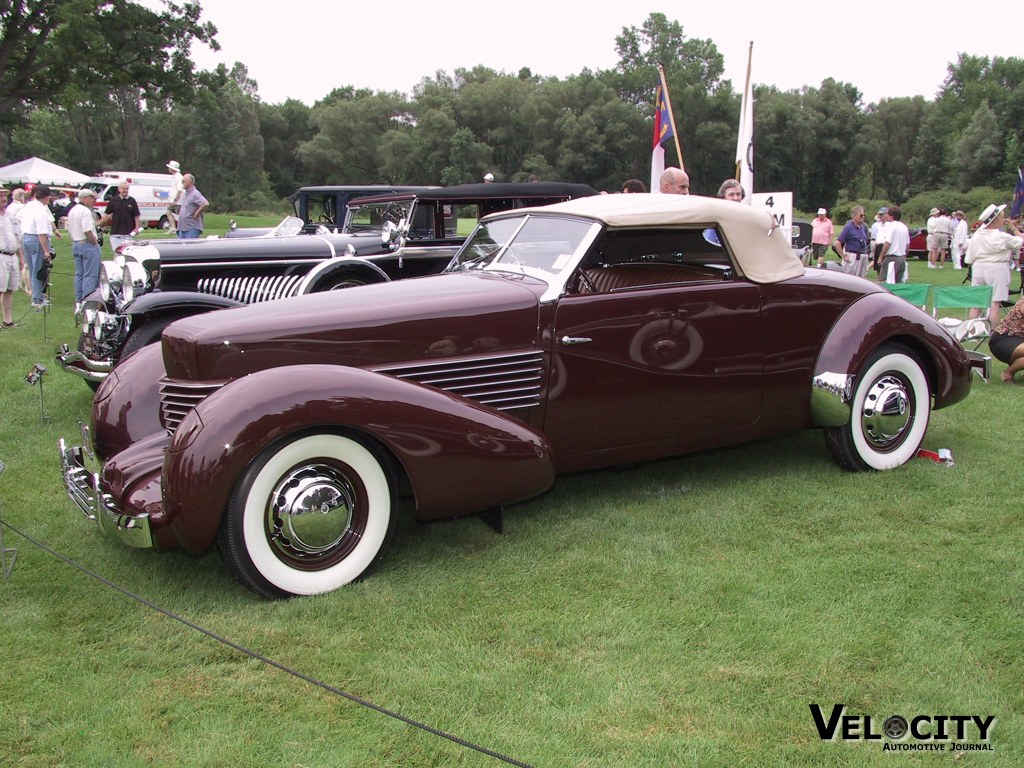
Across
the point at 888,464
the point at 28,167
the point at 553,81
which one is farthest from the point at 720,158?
the point at 888,464

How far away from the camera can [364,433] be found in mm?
3463

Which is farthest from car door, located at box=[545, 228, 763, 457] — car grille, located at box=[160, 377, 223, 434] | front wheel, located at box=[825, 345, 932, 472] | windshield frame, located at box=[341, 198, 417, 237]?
windshield frame, located at box=[341, 198, 417, 237]

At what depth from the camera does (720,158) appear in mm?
64562

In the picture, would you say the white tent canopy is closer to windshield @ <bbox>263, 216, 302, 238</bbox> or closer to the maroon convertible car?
windshield @ <bbox>263, 216, 302, 238</bbox>

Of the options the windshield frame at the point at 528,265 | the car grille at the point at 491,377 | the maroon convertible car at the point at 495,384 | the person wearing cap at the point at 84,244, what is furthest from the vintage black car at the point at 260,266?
the person wearing cap at the point at 84,244

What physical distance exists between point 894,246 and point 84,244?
42.6ft

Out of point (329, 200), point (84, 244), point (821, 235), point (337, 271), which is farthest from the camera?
point (821, 235)

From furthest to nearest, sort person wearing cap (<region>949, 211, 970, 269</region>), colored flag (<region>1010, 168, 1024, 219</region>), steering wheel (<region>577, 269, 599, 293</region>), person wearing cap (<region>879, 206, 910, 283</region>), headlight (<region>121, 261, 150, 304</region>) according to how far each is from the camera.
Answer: person wearing cap (<region>949, 211, 970, 269</region>), colored flag (<region>1010, 168, 1024, 219</region>), person wearing cap (<region>879, 206, 910, 283</region>), headlight (<region>121, 261, 150, 304</region>), steering wheel (<region>577, 269, 599, 293</region>)

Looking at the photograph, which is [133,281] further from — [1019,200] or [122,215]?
[1019,200]

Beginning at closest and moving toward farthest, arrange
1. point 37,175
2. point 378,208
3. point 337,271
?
point 337,271 < point 378,208 < point 37,175

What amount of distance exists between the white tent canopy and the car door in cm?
4112

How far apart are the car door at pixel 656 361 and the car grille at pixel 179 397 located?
64.3 inches

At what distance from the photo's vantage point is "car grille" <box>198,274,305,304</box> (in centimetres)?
786

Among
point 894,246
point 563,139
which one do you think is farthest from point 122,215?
point 563,139
